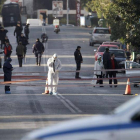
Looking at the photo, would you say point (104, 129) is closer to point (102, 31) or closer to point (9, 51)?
point (9, 51)

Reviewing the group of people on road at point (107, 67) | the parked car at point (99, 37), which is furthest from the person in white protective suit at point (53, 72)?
the parked car at point (99, 37)

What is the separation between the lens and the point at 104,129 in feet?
19.8

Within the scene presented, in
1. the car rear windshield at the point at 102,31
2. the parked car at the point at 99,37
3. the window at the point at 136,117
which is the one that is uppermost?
the window at the point at 136,117

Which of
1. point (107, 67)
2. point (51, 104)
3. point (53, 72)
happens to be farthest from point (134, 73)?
point (51, 104)

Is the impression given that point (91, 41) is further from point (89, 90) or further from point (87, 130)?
point (87, 130)

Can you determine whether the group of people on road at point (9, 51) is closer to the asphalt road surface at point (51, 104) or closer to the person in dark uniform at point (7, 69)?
the person in dark uniform at point (7, 69)

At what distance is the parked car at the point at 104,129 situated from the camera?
237 inches

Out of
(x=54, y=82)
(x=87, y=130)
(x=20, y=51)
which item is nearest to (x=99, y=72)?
(x=54, y=82)

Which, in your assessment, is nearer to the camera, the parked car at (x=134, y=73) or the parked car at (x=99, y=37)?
the parked car at (x=134, y=73)

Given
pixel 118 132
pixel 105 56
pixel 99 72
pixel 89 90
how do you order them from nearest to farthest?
pixel 118 132
pixel 89 90
pixel 99 72
pixel 105 56

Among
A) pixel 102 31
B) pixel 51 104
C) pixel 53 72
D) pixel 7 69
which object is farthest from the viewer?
pixel 102 31

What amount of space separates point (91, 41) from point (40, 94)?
1119 inches

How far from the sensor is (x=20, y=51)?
33281mm

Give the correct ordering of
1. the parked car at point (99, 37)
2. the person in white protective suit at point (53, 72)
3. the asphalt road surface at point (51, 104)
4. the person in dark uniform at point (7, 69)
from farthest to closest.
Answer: the parked car at point (99, 37) → the person in dark uniform at point (7, 69) → the person in white protective suit at point (53, 72) → the asphalt road surface at point (51, 104)
